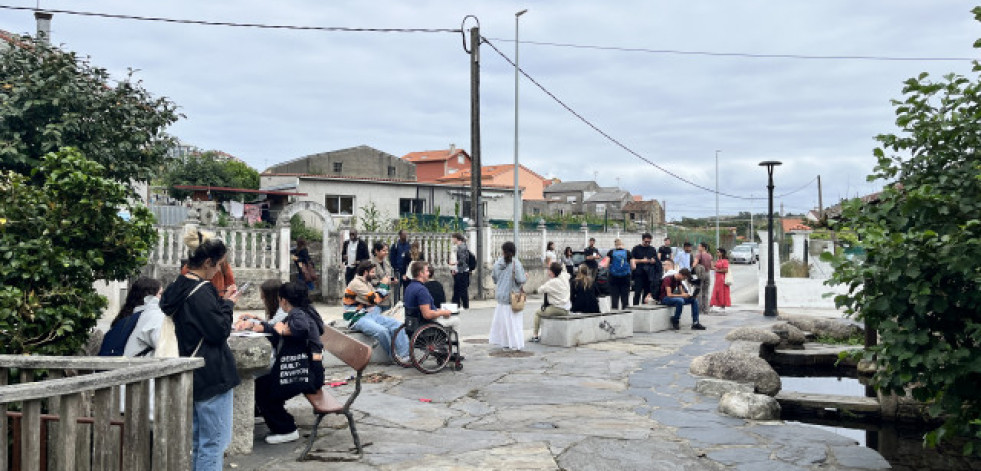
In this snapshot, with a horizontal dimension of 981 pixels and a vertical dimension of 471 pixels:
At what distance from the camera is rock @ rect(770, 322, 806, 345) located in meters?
14.3

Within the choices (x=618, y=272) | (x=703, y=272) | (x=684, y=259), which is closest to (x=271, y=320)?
(x=618, y=272)

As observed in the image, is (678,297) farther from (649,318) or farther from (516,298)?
(516,298)

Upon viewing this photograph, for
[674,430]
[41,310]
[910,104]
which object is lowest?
[674,430]

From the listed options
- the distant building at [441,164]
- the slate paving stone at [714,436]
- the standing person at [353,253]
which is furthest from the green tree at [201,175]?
the slate paving stone at [714,436]

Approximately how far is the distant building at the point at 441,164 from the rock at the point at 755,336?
156 ft

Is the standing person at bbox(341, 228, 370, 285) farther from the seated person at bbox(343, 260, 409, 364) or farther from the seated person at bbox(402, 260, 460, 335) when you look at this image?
the seated person at bbox(402, 260, 460, 335)

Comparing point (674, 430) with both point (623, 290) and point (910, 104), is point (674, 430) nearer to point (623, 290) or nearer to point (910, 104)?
point (910, 104)

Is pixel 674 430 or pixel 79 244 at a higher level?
pixel 79 244

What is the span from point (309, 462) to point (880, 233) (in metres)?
4.43

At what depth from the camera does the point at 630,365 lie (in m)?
10.7

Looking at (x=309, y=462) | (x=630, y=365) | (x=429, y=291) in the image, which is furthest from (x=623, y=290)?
(x=309, y=462)

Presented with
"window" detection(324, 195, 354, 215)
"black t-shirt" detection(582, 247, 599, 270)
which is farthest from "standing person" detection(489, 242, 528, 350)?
"window" detection(324, 195, 354, 215)

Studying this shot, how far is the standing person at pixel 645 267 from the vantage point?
54.8 feet

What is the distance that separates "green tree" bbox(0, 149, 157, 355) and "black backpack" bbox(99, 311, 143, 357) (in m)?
0.17
